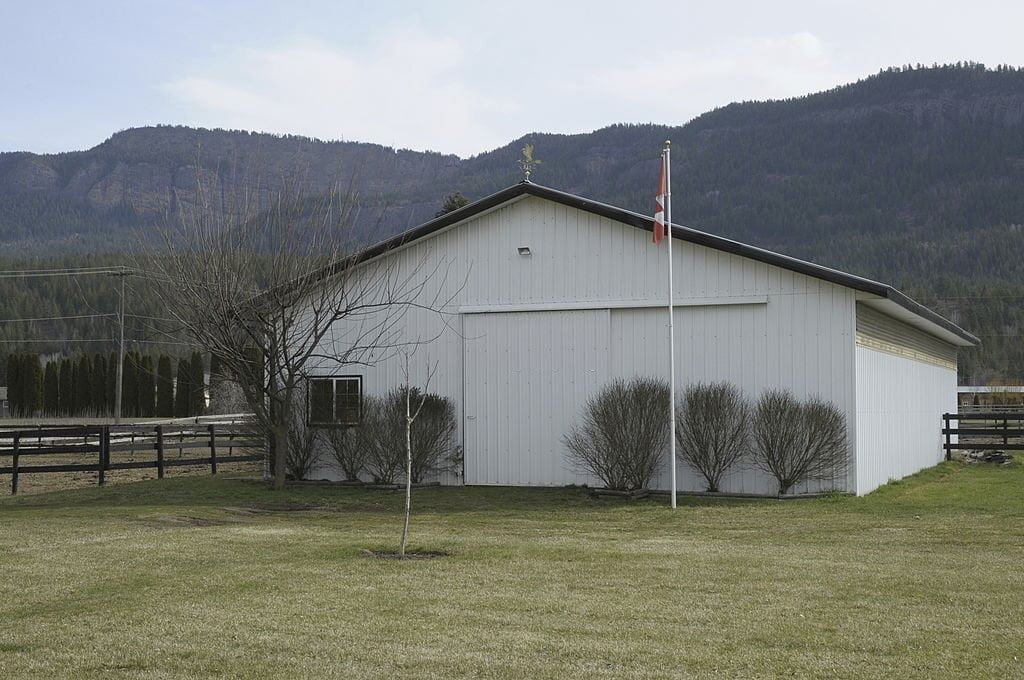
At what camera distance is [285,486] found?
2059cm

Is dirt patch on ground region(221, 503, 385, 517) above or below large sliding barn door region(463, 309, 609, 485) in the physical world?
below

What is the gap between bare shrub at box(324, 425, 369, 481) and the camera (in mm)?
21141

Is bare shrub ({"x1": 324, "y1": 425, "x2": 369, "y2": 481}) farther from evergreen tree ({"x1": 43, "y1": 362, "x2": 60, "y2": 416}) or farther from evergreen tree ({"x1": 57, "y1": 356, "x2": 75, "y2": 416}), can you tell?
evergreen tree ({"x1": 43, "y1": 362, "x2": 60, "y2": 416})

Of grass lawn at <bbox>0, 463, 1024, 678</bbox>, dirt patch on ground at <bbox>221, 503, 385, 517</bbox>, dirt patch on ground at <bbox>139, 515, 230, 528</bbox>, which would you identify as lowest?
dirt patch on ground at <bbox>221, 503, 385, 517</bbox>

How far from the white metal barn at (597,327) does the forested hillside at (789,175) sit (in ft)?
288

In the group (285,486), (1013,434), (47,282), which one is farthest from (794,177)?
(285,486)

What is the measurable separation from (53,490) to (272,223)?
6826 mm

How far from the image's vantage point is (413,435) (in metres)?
20.6

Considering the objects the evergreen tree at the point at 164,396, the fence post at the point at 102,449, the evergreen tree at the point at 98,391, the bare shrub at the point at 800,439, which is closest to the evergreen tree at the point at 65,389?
the evergreen tree at the point at 98,391

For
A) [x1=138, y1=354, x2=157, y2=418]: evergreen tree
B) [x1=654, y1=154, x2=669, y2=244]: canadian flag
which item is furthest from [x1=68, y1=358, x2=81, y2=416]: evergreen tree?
[x1=654, y1=154, x2=669, y2=244]: canadian flag

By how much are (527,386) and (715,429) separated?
12.1 ft

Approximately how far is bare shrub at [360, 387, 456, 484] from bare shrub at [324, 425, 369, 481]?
191mm

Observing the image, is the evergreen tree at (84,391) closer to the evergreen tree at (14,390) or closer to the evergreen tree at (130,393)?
the evergreen tree at (130,393)

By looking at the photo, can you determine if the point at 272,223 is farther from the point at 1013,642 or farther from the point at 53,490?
the point at 1013,642
